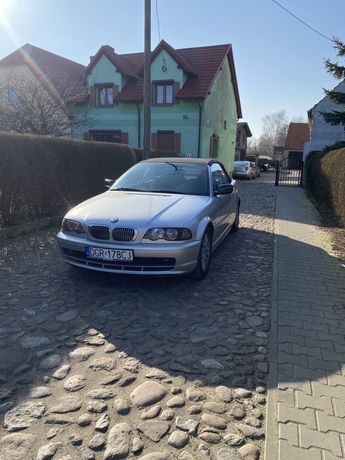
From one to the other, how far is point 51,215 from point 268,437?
23.8ft

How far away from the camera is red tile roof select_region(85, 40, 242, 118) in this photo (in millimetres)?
22000

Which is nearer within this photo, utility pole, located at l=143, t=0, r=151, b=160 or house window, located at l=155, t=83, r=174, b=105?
utility pole, located at l=143, t=0, r=151, b=160

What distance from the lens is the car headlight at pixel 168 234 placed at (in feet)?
13.5

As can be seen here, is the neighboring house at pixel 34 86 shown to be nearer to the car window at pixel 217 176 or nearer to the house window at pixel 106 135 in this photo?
the house window at pixel 106 135

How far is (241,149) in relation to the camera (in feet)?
149

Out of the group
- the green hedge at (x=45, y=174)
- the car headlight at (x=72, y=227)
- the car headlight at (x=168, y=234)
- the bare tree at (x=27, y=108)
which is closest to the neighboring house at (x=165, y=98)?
the bare tree at (x=27, y=108)

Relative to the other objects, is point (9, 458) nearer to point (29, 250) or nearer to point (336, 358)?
point (336, 358)

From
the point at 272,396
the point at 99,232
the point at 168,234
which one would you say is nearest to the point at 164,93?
the point at 99,232

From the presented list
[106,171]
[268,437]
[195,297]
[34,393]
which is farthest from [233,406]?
[106,171]

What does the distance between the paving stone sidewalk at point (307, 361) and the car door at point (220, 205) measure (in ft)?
3.47

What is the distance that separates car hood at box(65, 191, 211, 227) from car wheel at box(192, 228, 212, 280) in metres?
0.40

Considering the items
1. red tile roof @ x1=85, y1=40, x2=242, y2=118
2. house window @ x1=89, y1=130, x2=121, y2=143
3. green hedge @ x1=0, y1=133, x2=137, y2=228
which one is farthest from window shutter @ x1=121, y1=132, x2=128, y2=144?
green hedge @ x1=0, y1=133, x2=137, y2=228

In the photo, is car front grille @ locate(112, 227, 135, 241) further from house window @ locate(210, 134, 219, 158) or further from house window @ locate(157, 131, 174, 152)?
house window @ locate(210, 134, 219, 158)

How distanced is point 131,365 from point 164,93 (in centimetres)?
2231
